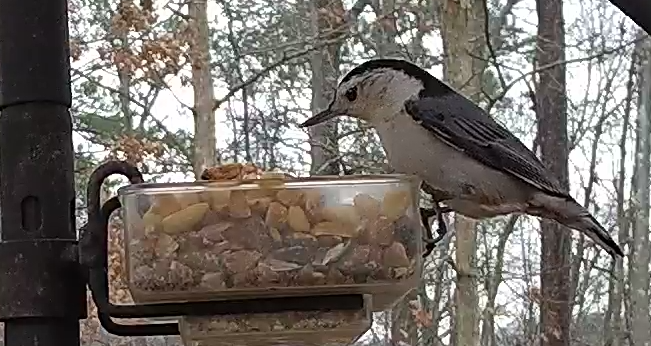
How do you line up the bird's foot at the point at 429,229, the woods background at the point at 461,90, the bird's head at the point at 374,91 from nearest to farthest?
the bird's foot at the point at 429,229
the bird's head at the point at 374,91
the woods background at the point at 461,90

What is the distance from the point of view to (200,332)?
50 centimetres

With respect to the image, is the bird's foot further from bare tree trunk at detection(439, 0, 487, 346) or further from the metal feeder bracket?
bare tree trunk at detection(439, 0, 487, 346)

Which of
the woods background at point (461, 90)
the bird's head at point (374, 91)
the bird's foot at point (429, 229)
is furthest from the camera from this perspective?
the woods background at point (461, 90)

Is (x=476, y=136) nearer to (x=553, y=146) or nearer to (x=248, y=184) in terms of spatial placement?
(x=248, y=184)

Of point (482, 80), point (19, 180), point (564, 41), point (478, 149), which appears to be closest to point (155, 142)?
point (482, 80)

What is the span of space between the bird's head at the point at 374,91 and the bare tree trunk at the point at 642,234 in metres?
1.29

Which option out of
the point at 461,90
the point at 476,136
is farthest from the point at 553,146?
the point at 476,136

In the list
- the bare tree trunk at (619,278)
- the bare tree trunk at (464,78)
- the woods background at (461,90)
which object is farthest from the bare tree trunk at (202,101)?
the bare tree trunk at (619,278)

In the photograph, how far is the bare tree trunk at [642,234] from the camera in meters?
1.99

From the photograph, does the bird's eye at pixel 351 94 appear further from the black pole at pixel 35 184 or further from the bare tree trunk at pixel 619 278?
the bare tree trunk at pixel 619 278

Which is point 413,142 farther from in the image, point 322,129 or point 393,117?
point 322,129

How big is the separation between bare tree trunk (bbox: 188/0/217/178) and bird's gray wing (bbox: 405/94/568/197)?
1.10 metres

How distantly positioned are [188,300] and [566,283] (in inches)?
63.9

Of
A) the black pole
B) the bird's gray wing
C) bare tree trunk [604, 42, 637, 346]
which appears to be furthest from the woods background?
the black pole
